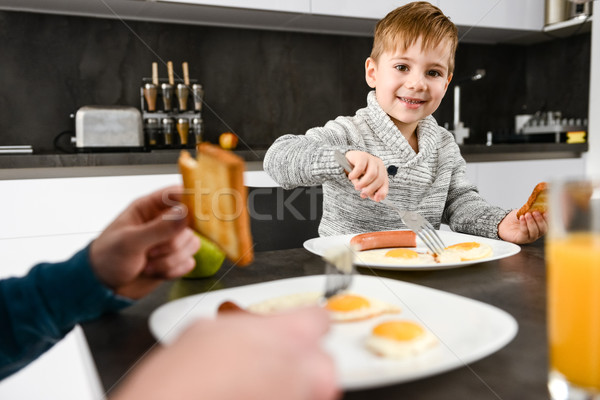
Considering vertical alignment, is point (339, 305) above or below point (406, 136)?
below

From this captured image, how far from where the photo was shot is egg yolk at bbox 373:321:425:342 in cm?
38

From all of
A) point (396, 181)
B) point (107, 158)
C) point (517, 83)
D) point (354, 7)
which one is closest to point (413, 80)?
point (396, 181)

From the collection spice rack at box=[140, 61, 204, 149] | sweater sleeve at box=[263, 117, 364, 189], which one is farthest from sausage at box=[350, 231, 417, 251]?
spice rack at box=[140, 61, 204, 149]

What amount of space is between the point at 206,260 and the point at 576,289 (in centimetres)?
47

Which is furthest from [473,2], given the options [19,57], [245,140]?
[19,57]

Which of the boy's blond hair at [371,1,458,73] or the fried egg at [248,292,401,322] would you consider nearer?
the fried egg at [248,292,401,322]

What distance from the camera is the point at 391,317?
1.55 ft

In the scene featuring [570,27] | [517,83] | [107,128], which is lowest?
[107,128]

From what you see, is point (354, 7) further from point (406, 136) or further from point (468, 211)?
point (468, 211)

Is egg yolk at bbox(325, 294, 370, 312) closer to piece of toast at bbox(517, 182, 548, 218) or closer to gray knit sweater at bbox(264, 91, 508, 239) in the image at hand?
piece of toast at bbox(517, 182, 548, 218)

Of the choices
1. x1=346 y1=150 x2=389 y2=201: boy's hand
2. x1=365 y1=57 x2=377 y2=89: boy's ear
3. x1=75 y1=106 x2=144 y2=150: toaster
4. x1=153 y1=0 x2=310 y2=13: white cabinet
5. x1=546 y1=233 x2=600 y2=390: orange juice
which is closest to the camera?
x1=546 y1=233 x2=600 y2=390: orange juice

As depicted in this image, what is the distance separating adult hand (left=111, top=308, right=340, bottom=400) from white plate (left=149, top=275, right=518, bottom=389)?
41 millimetres

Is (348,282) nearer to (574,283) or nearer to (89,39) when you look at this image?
(574,283)

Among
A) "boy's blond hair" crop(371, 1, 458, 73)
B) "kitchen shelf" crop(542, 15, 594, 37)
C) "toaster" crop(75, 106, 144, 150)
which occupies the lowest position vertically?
"toaster" crop(75, 106, 144, 150)
